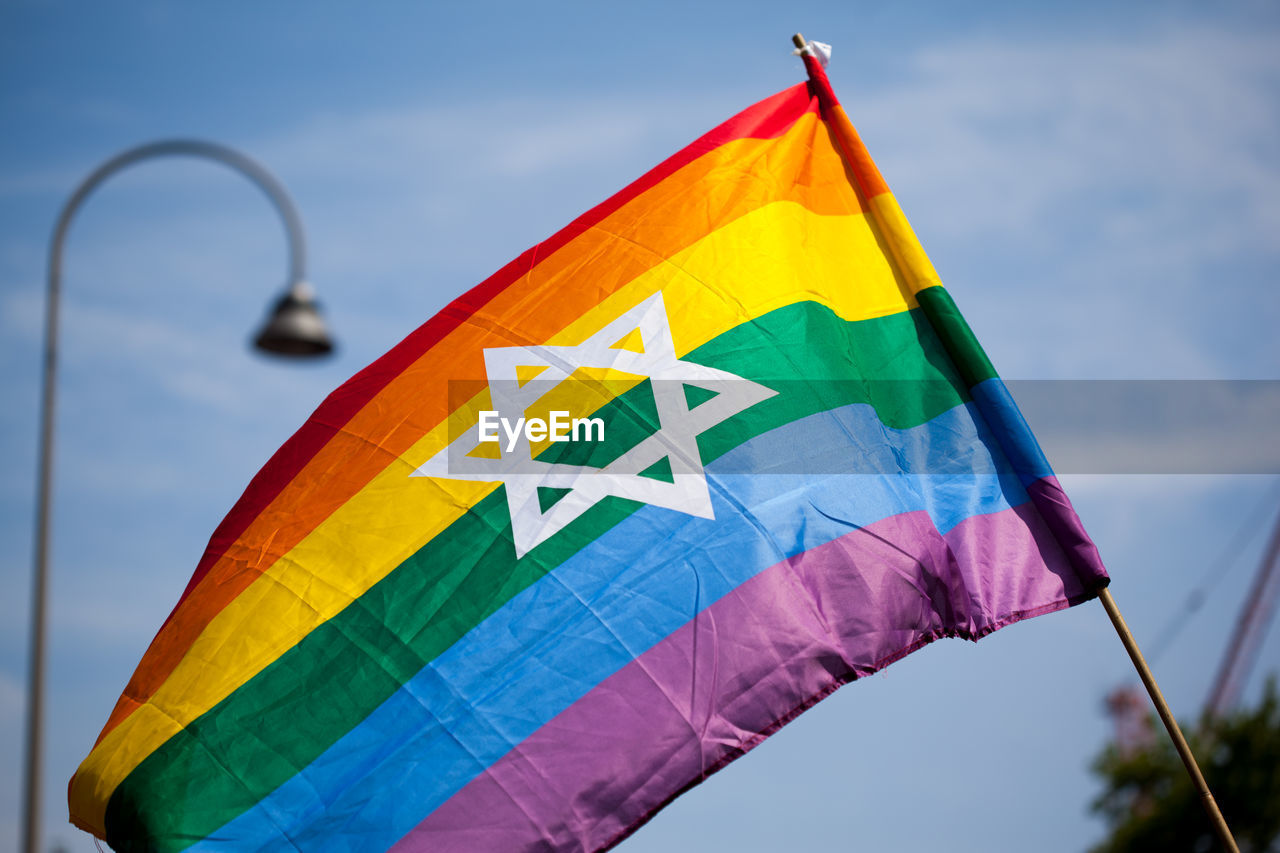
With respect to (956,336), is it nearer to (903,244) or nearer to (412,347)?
(903,244)

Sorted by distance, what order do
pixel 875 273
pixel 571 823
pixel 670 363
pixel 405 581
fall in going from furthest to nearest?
pixel 875 273 → pixel 670 363 → pixel 405 581 → pixel 571 823

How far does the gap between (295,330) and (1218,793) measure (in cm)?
3829

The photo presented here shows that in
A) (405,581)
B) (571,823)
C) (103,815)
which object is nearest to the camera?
(571,823)

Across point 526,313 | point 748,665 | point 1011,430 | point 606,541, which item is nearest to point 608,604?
point 606,541

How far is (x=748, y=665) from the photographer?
5.75 meters

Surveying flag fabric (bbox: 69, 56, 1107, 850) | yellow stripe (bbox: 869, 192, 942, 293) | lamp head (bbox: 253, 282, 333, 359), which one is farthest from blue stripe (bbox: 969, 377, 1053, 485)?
lamp head (bbox: 253, 282, 333, 359)

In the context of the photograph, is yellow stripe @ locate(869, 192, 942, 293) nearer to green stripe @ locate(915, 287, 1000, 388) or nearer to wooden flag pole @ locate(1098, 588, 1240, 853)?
green stripe @ locate(915, 287, 1000, 388)

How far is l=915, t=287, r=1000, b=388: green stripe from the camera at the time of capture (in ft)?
22.3

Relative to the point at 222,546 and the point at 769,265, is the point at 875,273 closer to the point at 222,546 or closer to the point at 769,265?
the point at 769,265

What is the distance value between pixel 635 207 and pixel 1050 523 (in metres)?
3.04

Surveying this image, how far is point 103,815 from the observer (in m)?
5.89

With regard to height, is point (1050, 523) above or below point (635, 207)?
below

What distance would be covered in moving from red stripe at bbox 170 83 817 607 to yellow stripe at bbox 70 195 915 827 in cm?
57

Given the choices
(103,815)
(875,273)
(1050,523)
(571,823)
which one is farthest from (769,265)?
(103,815)
